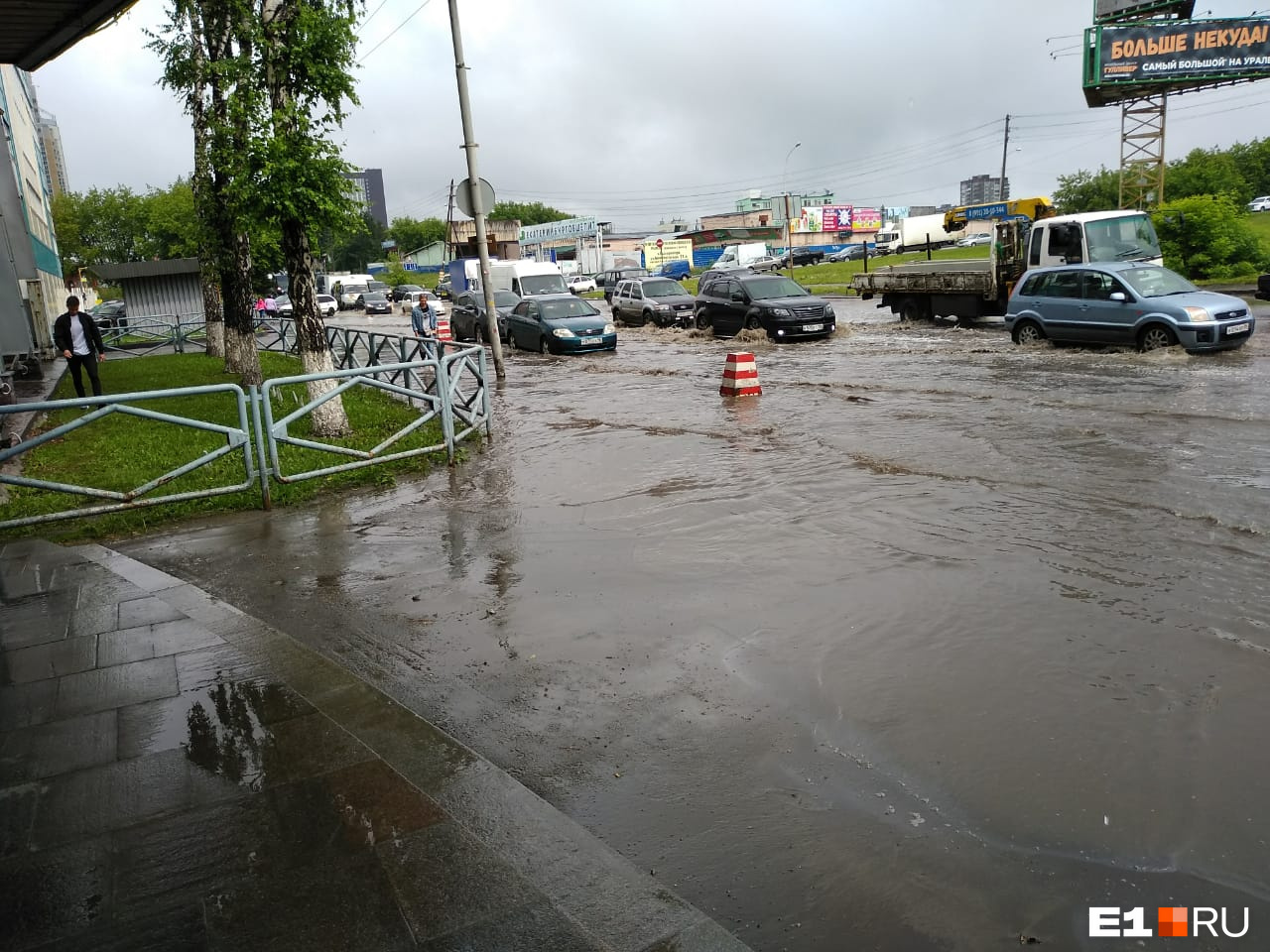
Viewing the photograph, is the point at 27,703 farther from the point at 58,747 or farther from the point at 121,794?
the point at 121,794

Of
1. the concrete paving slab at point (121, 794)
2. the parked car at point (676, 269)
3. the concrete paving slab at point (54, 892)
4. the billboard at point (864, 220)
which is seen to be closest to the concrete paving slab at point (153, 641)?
the concrete paving slab at point (121, 794)

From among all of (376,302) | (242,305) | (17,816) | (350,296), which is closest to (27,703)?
(17,816)

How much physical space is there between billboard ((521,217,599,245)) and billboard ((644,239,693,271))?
68.3 ft

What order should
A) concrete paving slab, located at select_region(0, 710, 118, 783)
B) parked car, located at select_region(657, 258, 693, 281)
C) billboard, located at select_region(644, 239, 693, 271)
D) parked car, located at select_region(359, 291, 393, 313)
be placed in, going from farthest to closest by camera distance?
1. billboard, located at select_region(644, 239, 693, 271)
2. parked car, located at select_region(657, 258, 693, 281)
3. parked car, located at select_region(359, 291, 393, 313)
4. concrete paving slab, located at select_region(0, 710, 118, 783)

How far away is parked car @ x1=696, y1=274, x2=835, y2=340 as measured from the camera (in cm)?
2253

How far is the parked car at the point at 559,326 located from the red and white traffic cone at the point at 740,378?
9.23 metres

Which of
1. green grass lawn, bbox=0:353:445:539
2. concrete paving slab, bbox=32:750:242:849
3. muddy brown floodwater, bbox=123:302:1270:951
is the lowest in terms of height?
muddy brown floodwater, bbox=123:302:1270:951

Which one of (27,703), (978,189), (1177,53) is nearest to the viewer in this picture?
(27,703)

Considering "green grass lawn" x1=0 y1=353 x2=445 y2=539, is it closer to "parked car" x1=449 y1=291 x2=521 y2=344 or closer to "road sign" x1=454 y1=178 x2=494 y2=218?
"road sign" x1=454 y1=178 x2=494 y2=218

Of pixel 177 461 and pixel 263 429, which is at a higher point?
pixel 263 429

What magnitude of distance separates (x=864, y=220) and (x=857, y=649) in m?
110

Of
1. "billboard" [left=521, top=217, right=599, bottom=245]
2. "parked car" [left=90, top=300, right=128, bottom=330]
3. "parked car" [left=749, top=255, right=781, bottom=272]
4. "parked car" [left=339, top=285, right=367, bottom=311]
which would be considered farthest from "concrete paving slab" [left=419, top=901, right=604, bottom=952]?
"billboard" [left=521, top=217, right=599, bottom=245]

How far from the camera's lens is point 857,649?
16.6 ft

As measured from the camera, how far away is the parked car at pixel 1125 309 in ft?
49.6
